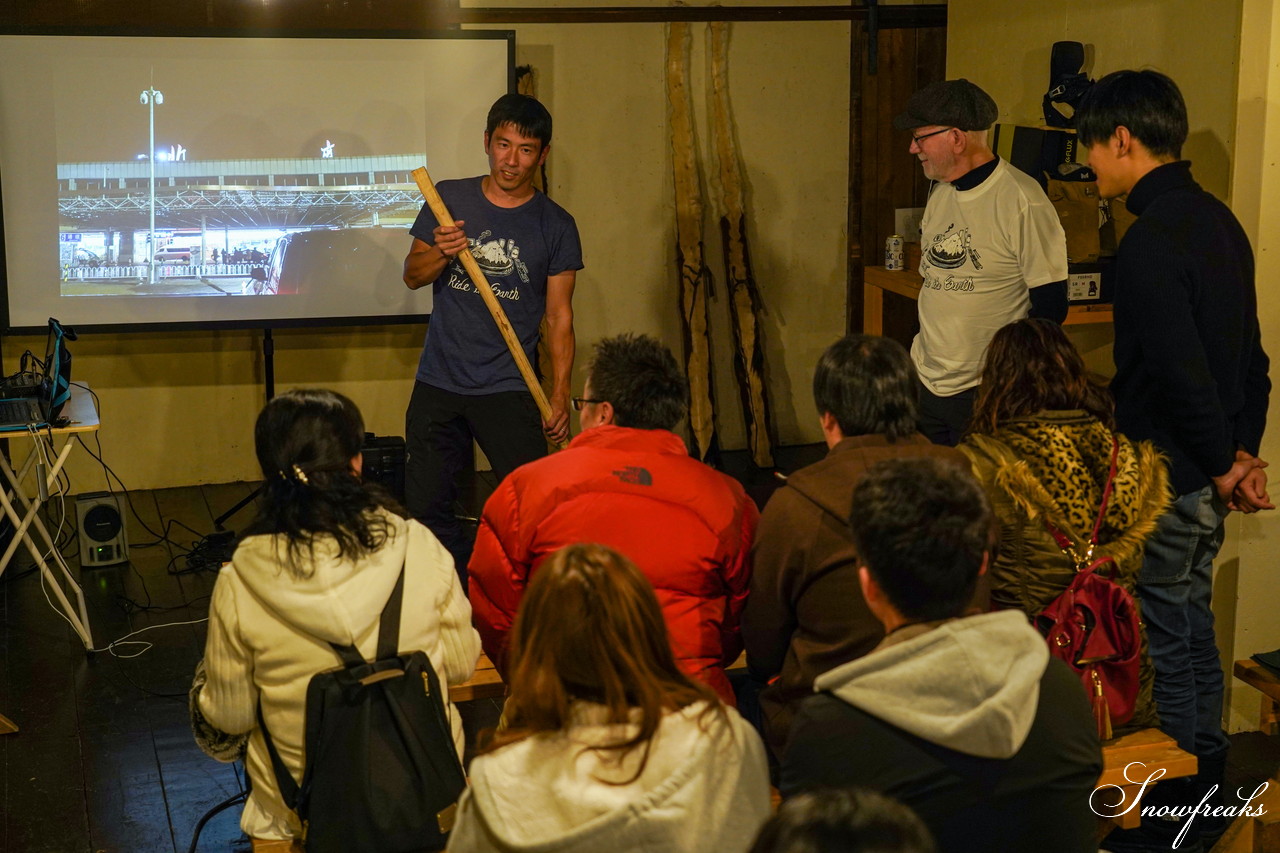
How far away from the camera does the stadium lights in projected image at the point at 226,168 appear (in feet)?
16.4

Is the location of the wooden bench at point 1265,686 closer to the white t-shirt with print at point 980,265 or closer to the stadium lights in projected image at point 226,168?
the white t-shirt with print at point 980,265

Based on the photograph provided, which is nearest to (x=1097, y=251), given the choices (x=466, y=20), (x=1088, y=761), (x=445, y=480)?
(x=445, y=480)

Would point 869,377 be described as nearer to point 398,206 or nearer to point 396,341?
point 398,206

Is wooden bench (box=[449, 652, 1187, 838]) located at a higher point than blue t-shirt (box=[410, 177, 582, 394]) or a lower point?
lower

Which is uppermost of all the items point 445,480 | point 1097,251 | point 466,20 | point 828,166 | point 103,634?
point 466,20

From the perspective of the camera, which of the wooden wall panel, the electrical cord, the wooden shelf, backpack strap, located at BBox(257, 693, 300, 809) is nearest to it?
backpack strap, located at BBox(257, 693, 300, 809)

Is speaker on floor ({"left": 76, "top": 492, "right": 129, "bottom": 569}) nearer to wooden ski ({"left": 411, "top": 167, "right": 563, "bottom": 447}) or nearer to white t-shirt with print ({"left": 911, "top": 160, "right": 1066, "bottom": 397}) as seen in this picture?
wooden ski ({"left": 411, "top": 167, "right": 563, "bottom": 447})

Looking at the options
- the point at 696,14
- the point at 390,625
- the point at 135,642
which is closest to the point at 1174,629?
the point at 390,625

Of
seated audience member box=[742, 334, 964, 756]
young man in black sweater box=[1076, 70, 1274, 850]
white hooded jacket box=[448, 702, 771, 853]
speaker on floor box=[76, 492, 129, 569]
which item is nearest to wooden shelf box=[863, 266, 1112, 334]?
young man in black sweater box=[1076, 70, 1274, 850]

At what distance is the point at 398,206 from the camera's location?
5.35 metres

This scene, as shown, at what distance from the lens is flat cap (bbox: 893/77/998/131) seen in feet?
11.4

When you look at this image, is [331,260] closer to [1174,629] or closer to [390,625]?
[390,625]

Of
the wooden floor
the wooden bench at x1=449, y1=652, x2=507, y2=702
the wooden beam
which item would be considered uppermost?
the wooden beam

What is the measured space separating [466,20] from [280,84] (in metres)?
0.90
